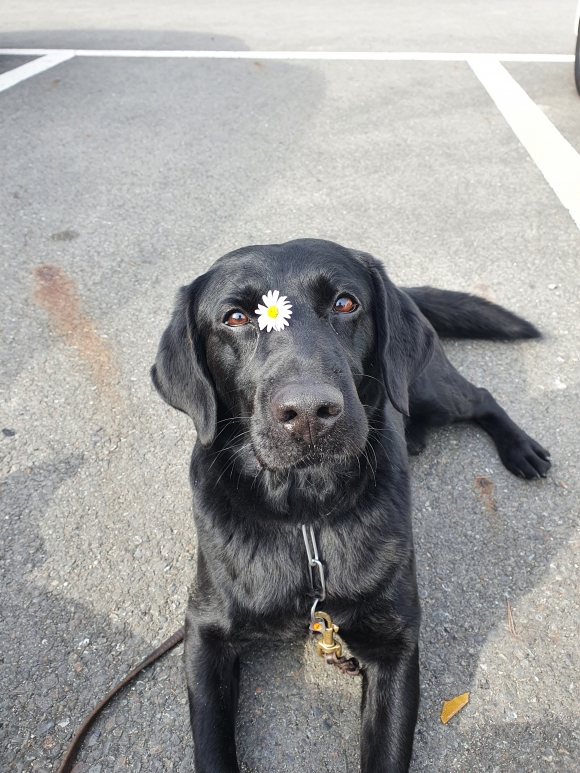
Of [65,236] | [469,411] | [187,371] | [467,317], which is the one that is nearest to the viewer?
[187,371]

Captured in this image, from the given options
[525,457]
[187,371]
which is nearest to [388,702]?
[187,371]

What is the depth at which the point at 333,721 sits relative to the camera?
228cm

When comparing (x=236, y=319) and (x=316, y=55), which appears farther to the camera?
(x=316, y=55)

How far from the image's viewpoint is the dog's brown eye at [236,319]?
2.33m

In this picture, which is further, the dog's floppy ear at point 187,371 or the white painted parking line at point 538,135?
the white painted parking line at point 538,135

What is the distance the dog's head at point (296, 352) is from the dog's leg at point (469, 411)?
0.65 m

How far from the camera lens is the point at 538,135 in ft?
21.0

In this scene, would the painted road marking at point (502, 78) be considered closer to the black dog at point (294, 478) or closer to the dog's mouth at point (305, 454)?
the black dog at point (294, 478)

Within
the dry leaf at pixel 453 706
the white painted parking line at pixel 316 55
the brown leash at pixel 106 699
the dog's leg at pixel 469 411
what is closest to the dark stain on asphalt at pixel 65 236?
the dog's leg at pixel 469 411

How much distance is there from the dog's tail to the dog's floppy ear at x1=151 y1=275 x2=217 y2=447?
1.62 metres

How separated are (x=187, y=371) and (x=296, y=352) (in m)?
0.50

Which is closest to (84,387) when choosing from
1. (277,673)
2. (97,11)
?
(277,673)

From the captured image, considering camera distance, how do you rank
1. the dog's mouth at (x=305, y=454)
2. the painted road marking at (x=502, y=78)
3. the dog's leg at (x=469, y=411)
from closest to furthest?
1. the dog's mouth at (x=305, y=454)
2. the dog's leg at (x=469, y=411)
3. the painted road marking at (x=502, y=78)

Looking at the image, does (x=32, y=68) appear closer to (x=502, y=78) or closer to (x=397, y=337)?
(x=502, y=78)
